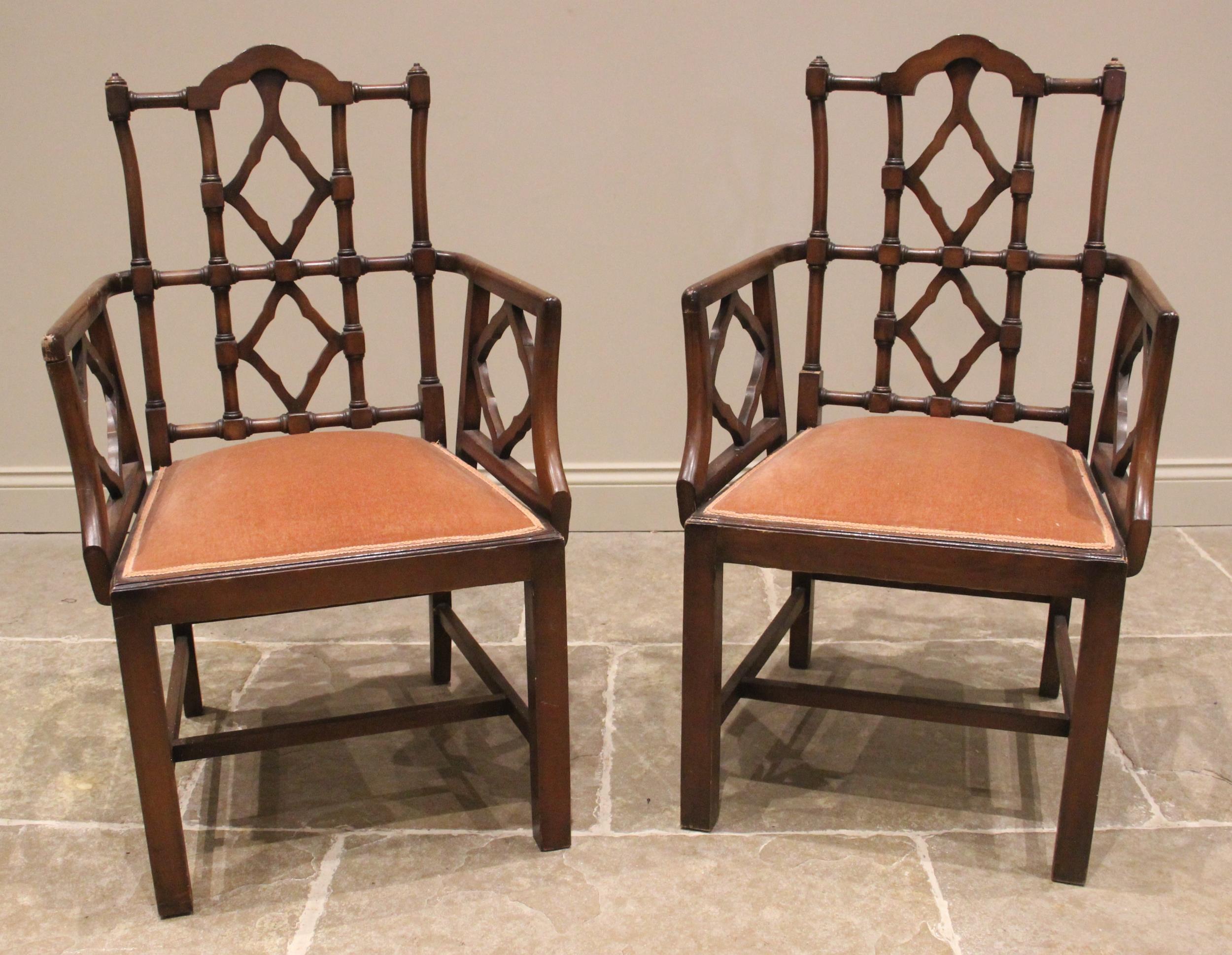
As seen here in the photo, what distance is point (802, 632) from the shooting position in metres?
2.31

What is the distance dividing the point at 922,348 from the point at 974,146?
327mm

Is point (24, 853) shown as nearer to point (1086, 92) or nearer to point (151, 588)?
point (151, 588)

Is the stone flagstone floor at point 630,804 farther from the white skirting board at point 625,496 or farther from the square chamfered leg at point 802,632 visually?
the white skirting board at point 625,496

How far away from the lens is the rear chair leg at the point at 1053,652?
2111mm

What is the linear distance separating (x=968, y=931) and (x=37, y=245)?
2.40 meters

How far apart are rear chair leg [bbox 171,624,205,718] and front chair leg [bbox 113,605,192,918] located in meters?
0.45

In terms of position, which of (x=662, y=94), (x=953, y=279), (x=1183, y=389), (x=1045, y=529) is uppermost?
(x=662, y=94)

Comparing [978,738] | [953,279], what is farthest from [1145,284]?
[978,738]

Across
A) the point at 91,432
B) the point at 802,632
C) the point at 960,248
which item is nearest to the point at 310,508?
the point at 91,432

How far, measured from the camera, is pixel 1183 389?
2.99 metres

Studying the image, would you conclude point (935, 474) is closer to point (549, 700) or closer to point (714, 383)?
point (714, 383)

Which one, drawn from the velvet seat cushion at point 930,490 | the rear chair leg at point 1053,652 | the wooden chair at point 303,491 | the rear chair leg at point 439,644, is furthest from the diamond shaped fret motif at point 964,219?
the rear chair leg at point 439,644

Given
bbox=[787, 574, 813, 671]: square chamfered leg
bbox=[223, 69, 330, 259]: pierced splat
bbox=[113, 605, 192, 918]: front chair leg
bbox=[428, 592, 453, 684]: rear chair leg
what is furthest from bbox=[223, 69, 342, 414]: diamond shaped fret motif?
bbox=[787, 574, 813, 671]: square chamfered leg

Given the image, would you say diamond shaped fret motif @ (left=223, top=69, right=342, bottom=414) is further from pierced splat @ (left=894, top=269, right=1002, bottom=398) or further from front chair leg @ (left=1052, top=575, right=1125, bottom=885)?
front chair leg @ (left=1052, top=575, right=1125, bottom=885)
